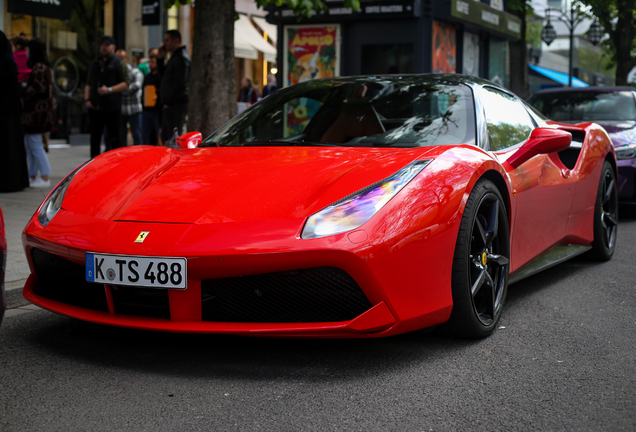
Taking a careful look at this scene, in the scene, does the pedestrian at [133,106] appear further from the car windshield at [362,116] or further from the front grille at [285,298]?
the front grille at [285,298]

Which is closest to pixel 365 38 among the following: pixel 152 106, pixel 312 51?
pixel 312 51

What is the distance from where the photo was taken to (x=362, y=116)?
13.9ft

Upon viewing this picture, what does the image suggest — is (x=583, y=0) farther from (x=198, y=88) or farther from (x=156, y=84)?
(x=198, y=88)

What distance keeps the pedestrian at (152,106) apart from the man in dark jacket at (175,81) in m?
0.63

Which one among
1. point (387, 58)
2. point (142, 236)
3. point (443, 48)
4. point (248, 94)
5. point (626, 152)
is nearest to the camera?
point (142, 236)

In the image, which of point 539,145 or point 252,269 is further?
point 539,145

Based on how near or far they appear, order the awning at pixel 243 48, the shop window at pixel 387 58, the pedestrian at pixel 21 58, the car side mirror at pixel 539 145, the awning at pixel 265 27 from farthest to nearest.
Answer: the awning at pixel 265 27
the awning at pixel 243 48
the shop window at pixel 387 58
the pedestrian at pixel 21 58
the car side mirror at pixel 539 145

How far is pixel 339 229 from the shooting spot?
2.86 m

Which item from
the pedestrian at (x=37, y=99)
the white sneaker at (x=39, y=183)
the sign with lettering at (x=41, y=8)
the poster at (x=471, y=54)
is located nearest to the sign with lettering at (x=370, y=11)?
the poster at (x=471, y=54)

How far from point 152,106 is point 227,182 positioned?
7786 millimetres

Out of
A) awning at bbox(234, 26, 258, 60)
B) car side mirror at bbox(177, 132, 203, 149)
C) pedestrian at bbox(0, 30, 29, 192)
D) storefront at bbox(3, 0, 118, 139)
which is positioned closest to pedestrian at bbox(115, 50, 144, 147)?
pedestrian at bbox(0, 30, 29, 192)

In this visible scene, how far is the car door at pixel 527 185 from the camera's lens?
3.95 metres

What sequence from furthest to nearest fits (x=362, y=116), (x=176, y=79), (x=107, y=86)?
(x=107, y=86) → (x=176, y=79) → (x=362, y=116)

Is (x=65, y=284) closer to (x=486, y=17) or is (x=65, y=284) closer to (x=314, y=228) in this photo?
(x=314, y=228)
